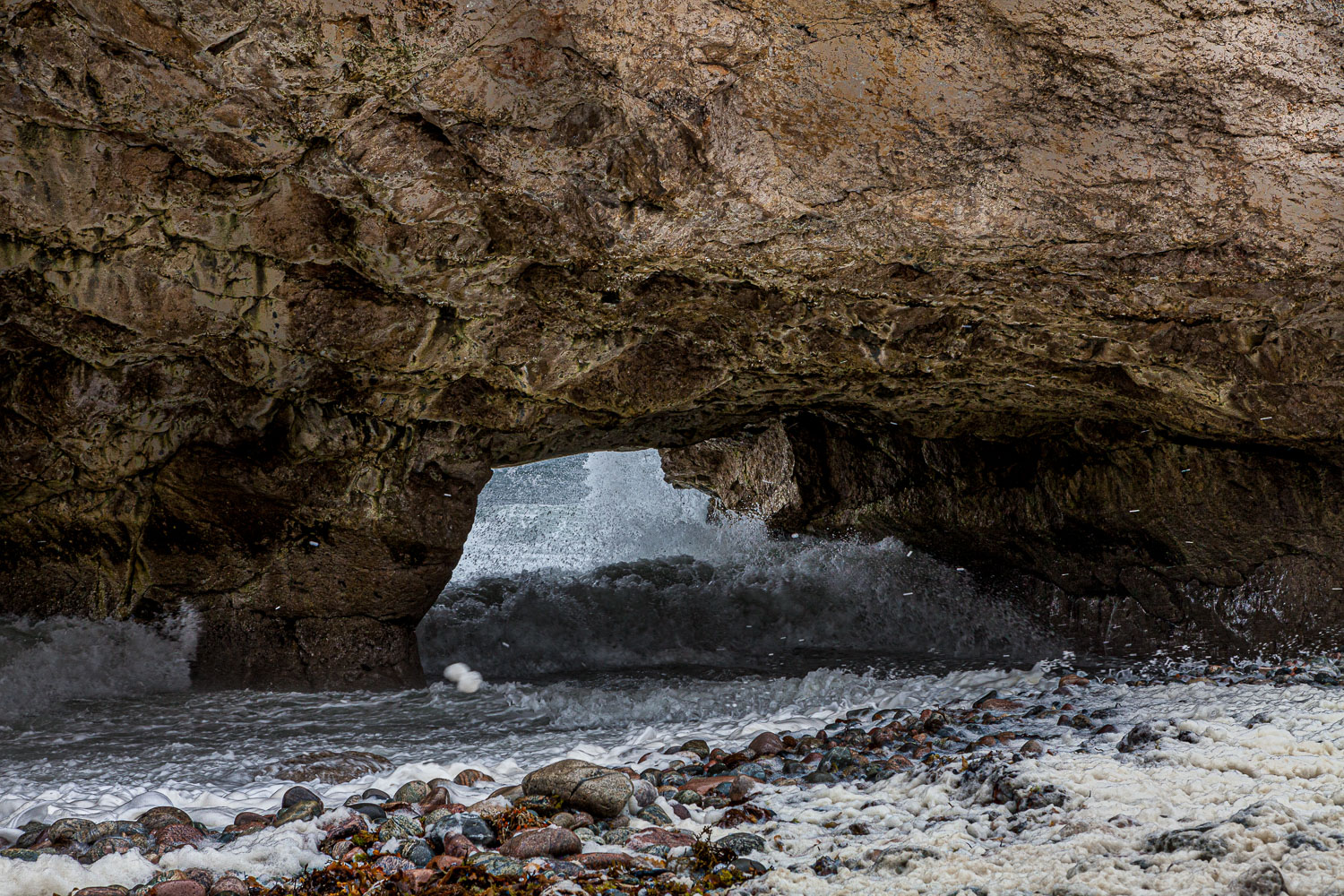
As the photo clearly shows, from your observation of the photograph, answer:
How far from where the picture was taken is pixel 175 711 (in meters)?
5.18

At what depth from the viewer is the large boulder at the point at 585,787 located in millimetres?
3072

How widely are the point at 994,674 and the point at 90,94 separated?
5.19 metres

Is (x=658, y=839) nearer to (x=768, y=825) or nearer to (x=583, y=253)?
(x=768, y=825)

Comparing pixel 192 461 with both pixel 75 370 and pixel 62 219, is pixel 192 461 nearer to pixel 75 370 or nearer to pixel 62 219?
pixel 75 370

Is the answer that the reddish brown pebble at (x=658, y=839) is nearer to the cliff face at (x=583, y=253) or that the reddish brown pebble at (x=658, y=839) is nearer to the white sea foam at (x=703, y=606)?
the cliff face at (x=583, y=253)

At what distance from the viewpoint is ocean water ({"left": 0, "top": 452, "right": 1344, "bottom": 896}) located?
2.57m

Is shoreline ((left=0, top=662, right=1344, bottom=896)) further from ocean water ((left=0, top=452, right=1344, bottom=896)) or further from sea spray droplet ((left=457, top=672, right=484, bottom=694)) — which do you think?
sea spray droplet ((left=457, top=672, right=484, bottom=694))

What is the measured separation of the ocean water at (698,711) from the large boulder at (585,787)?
1.35 ft

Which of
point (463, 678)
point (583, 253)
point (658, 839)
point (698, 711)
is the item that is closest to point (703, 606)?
point (463, 678)

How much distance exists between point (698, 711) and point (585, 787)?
6.93 feet

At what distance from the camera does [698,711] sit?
516 cm

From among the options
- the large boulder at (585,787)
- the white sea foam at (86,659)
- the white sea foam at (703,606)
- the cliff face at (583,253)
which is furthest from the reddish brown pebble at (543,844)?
the white sea foam at (703,606)

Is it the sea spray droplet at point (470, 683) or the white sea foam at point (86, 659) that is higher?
the white sea foam at point (86, 659)

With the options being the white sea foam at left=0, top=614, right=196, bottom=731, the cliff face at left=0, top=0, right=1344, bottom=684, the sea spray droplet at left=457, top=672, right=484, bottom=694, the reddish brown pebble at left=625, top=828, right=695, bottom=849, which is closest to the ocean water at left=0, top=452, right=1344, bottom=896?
the white sea foam at left=0, top=614, right=196, bottom=731
